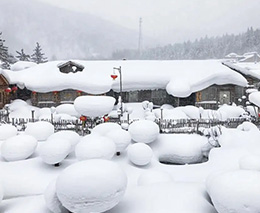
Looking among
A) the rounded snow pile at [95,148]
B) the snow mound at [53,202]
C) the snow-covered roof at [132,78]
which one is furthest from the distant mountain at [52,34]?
the snow mound at [53,202]

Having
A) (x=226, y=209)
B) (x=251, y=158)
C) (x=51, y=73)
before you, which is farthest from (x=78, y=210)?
(x=51, y=73)

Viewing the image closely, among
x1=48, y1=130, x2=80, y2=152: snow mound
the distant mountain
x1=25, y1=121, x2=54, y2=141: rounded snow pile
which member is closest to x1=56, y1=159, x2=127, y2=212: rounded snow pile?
x1=48, y1=130, x2=80, y2=152: snow mound

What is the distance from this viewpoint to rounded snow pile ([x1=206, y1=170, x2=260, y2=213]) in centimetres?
532

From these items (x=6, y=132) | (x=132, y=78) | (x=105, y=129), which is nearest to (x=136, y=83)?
(x=132, y=78)

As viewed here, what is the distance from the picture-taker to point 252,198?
532cm

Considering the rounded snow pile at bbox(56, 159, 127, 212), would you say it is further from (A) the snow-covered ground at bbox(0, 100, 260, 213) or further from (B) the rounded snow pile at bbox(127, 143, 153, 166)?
(B) the rounded snow pile at bbox(127, 143, 153, 166)

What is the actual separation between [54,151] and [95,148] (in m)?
1.89

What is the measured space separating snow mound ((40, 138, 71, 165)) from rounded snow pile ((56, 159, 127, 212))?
5919 mm

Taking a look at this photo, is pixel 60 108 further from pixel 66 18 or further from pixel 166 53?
pixel 66 18

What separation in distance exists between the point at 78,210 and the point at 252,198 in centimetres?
366

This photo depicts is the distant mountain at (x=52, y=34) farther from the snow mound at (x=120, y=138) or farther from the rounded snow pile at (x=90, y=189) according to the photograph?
the rounded snow pile at (x=90, y=189)

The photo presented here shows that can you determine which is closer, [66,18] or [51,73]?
[51,73]

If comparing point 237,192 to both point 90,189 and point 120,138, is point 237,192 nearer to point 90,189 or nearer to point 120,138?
point 90,189

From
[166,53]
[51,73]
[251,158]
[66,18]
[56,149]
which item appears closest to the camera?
[251,158]
